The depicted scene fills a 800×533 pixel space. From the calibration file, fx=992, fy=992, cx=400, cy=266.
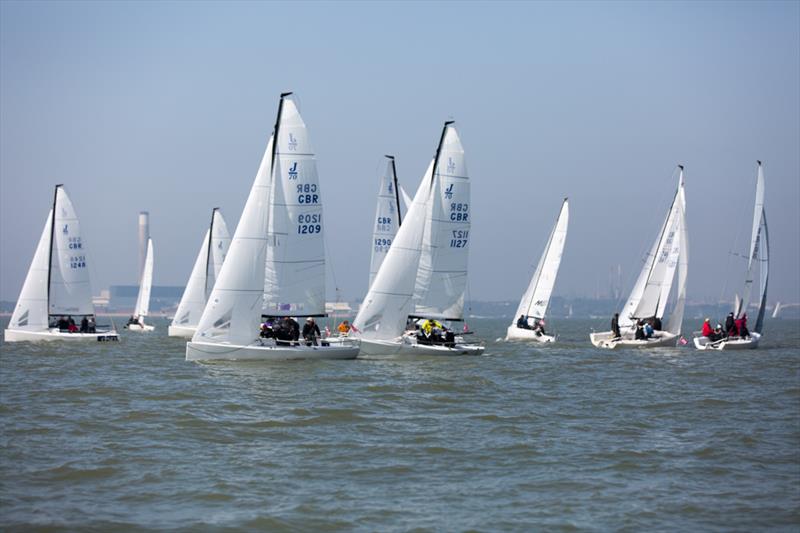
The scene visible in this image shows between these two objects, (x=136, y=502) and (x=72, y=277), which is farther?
(x=72, y=277)

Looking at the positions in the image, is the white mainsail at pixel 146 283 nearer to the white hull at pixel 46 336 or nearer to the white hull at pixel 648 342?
the white hull at pixel 46 336

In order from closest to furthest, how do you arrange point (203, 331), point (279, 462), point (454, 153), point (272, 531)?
point (272, 531)
point (279, 462)
point (203, 331)
point (454, 153)

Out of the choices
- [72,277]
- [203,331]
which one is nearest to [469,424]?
[203,331]

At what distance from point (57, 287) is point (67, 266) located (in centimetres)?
96

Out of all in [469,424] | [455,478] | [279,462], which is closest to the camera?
[455,478]

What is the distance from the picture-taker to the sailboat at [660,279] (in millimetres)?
41938

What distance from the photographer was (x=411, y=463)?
13.1m

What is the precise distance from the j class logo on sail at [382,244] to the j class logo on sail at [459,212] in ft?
12.2

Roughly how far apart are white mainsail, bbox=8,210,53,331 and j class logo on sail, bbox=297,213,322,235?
15332 mm

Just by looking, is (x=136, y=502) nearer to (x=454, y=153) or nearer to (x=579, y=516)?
(x=579, y=516)

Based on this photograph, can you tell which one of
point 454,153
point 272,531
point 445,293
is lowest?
point 272,531

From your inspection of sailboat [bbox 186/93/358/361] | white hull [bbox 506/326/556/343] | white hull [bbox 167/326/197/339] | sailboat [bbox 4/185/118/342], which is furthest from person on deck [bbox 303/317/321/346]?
white hull [bbox 167/326/197/339]

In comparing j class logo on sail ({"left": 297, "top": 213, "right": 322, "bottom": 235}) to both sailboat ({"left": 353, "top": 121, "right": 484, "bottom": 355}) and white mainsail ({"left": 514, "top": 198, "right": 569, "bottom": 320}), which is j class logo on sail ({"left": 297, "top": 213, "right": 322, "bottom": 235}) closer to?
sailboat ({"left": 353, "top": 121, "right": 484, "bottom": 355})

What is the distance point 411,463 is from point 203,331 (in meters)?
14.4
